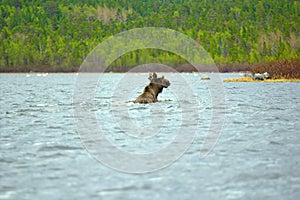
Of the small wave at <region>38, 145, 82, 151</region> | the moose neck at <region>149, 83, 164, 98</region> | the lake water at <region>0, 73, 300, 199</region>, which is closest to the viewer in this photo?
the lake water at <region>0, 73, 300, 199</region>

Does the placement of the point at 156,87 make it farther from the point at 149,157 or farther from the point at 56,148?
the point at 149,157

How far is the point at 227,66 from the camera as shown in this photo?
151750 mm

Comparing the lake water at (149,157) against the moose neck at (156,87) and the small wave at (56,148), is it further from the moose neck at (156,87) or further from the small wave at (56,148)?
the moose neck at (156,87)

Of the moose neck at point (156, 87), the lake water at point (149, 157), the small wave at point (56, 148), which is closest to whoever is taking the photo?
the lake water at point (149, 157)

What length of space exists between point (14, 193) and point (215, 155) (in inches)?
227

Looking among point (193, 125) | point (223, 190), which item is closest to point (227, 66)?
point (193, 125)

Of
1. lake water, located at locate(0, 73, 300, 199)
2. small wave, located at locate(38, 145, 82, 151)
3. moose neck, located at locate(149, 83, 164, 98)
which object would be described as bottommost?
lake water, located at locate(0, 73, 300, 199)


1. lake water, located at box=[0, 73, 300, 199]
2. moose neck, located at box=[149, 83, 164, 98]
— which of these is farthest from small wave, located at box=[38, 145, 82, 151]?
moose neck, located at box=[149, 83, 164, 98]

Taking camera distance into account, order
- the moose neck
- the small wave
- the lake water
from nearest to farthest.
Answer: the lake water, the small wave, the moose neck

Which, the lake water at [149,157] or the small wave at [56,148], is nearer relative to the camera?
the lake water at [149,157]

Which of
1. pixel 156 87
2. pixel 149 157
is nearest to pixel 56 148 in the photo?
pixel 149 157

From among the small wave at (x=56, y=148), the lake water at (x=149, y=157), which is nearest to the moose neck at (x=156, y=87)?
the lake water at (x=149, y=157)

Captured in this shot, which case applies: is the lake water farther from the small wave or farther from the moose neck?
the moose neck

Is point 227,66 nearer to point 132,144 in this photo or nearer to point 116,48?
point 116,48
